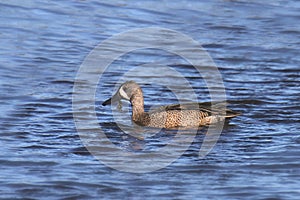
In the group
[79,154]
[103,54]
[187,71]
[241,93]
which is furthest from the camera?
[103,54]

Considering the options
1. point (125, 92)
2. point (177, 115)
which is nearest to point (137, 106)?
point (125, 92)

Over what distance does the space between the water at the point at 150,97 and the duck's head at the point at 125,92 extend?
0.73 feet

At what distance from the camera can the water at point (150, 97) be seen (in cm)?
811

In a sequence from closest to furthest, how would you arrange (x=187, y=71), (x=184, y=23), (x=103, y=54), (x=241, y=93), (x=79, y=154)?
(x=79, y=154), (x=241, y=93), (x=187, y=71), (x=103, y=54), (x=184, y=23)

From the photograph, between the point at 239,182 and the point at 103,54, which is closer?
the point at 239,182

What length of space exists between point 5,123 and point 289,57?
199 inches

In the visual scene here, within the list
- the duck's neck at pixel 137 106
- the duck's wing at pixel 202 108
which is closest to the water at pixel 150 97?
the duck's wing at pixel 202 108

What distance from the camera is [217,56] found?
13.4m

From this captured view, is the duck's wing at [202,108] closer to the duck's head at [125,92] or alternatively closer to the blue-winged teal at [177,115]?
the blue-winged teal at [177,115]

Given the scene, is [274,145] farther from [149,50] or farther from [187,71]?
[149,50]

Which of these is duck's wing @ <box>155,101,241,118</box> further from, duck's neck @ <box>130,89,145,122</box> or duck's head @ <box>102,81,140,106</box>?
duck's head @ <box>102,81,140,106</box>

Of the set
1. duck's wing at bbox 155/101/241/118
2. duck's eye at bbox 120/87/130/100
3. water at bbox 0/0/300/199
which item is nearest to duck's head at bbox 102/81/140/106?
duck's eye at bbox 120/87/130/100

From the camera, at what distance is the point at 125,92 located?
1073 centimetres

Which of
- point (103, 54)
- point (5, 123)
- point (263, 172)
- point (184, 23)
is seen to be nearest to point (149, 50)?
point (103, 54)
